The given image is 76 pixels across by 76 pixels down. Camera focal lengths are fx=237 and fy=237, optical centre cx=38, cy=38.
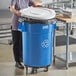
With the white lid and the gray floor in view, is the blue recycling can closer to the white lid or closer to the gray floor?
the white lid

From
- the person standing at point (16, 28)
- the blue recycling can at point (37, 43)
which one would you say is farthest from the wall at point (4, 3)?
the blue recycling can at point (37, 43)

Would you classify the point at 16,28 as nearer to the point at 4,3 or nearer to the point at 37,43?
the point at 37,43

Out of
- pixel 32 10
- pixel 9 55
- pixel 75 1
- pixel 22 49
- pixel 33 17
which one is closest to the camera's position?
pixel 33 17

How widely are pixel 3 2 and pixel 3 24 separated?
62cm

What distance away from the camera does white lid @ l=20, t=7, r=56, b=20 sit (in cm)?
334

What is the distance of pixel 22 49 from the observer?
379 centimetres

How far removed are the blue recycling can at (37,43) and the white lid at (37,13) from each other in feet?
0.38

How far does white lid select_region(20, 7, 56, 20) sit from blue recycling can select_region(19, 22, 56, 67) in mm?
116

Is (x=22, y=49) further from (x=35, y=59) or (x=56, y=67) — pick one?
(x=56, y=67)

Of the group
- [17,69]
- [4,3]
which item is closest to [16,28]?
[17,69]

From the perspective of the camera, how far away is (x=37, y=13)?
345cm

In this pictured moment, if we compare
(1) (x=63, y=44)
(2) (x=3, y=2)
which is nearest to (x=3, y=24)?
(2) (x=3, y=2)

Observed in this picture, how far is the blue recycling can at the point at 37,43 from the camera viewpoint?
3.40 metres

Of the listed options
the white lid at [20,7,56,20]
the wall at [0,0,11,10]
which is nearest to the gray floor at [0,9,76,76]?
the white lid at [20,7,56,20]
